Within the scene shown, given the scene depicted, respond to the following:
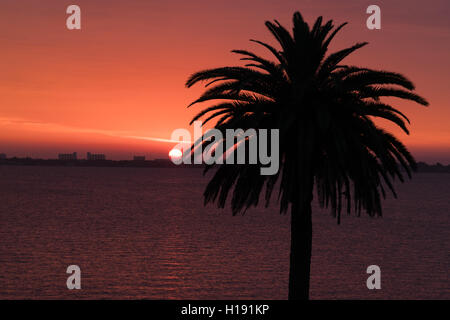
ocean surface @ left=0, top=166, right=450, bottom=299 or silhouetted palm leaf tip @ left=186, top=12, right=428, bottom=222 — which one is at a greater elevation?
silhouetted palm leaf tip @ left=186, top=12, right=428, bottom=222

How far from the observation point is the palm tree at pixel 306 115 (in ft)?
55.3

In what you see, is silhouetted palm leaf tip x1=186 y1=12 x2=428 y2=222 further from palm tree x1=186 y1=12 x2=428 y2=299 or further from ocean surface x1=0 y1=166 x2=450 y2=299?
ocean surface x1=0 y1=166 x2=450 y2=299

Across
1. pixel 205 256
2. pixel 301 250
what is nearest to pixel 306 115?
pixel 301 250

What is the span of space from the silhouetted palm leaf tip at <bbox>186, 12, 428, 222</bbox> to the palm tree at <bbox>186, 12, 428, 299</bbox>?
31 mm

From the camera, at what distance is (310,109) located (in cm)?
1711

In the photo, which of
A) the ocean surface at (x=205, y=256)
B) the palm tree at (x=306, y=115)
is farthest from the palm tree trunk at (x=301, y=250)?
the ocean surface at (x=205, y=256)

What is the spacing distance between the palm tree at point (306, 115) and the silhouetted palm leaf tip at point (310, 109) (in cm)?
3

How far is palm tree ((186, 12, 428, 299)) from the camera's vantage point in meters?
16.8

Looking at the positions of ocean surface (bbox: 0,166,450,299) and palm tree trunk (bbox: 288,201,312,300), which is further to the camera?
ocean surface (bbox: 0,166,450,299)

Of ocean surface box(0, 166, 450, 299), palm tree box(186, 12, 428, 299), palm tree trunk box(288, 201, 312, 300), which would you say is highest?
palm tree box(186, 12, 428, 299)

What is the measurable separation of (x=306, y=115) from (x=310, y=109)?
0.85 feet

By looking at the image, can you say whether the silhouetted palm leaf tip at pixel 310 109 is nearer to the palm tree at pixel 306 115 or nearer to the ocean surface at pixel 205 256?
the palm tree at pixel 306 115

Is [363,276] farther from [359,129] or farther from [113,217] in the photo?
[113,217]

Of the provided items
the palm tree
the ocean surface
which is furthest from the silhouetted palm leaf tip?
the ocean surface
